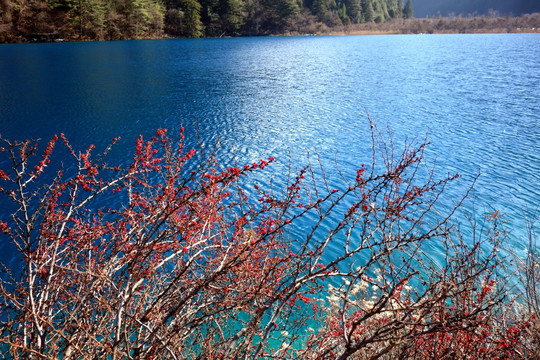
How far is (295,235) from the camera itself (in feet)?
34.2

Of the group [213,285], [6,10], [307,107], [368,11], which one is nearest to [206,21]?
[6,10]

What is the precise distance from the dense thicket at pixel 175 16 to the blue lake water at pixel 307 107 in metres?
22.4

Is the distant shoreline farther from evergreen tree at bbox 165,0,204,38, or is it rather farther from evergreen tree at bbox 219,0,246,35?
evergreen tree at bbox 165,0,204,38

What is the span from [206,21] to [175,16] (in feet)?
30.9

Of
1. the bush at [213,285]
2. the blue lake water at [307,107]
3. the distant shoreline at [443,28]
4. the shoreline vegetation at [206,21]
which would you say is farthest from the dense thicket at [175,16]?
the bush at [213,285]

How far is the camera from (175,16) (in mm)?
78500

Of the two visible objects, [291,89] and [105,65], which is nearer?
[291,89]

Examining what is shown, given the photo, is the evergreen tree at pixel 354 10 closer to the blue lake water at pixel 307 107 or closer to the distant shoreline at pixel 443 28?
the distant shoreline at pixel 443 28

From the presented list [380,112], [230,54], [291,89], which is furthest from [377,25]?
[380,112]

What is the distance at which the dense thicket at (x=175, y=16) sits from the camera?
61.6m

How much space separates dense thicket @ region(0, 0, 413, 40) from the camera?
6156cm

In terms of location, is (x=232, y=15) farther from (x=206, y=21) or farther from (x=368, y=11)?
(x=368, y=11)

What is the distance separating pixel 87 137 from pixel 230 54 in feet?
125

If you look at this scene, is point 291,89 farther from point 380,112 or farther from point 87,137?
point 87,137
